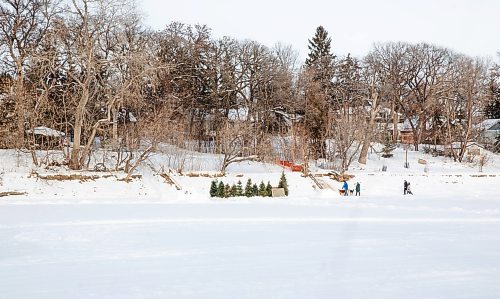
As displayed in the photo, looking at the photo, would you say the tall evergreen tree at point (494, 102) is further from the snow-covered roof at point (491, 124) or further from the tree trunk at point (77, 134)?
the tree trunk at point (77, 134)

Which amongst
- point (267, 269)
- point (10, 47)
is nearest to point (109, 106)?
point (10, 47)

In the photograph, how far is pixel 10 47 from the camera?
32531 millimetres

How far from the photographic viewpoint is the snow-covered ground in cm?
892

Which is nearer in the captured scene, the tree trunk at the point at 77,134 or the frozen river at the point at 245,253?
the frozen river at the point at 245,253

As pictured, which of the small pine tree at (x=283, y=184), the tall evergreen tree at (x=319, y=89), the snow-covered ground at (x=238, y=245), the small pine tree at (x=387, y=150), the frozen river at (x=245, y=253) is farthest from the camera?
the small pine tree at (x=387, y=150)

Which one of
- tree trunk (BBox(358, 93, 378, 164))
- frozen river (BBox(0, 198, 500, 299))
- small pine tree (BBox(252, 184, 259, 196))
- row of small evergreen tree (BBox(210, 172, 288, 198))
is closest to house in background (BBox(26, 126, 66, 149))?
frozen river (BBox(0, 198, 500, 299))

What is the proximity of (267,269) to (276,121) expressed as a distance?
36031 mm

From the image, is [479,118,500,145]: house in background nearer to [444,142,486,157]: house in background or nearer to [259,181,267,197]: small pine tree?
[444,142,486,157]: house in background

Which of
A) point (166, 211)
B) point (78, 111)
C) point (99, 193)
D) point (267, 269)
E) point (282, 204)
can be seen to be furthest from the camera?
point (78, 111)

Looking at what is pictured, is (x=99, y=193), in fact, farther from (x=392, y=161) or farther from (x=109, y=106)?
(x=392, y=161)

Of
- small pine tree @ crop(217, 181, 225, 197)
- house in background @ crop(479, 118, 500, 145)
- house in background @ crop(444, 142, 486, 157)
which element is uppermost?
house in background @ crop(479, 118, 500, 145)

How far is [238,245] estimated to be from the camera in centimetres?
1277

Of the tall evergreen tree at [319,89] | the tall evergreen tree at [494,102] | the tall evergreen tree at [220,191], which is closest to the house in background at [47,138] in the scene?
the tall evergreen tree at [220,191]

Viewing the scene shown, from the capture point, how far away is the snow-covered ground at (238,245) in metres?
8.92
